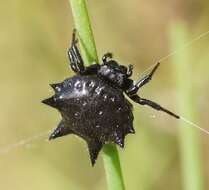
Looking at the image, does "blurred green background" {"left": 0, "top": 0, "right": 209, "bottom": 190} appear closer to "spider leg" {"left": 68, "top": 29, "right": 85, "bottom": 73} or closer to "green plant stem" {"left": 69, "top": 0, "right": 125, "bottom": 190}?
"spider leg" {"left": 68, "top": 29, "right": 85, "bottom": 73}

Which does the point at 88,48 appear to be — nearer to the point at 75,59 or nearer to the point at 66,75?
the point at 75,59

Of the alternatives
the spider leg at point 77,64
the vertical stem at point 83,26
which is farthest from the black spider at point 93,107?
the vertical stem at point 83,26

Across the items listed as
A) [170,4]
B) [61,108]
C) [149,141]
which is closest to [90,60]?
[61,108]

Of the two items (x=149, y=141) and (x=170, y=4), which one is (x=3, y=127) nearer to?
(x=149, y=141)

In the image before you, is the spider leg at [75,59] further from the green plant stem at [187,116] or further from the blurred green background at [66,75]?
the blurred green background at [66,75]

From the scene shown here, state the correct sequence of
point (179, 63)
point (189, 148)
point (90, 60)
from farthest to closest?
point (179, 63) → point (189, 148) → point (90, 60)
